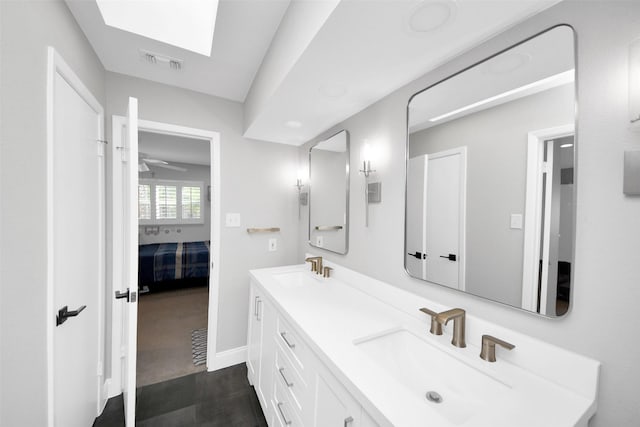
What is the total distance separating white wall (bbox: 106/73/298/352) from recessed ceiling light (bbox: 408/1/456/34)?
1.83 meters

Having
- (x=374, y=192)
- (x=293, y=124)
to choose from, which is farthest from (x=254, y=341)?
(x=293, y=124)

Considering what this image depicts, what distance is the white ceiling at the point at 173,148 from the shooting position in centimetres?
374

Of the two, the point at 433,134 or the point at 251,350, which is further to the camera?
the point at 251,350

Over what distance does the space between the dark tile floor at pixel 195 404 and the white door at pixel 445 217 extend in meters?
1.63

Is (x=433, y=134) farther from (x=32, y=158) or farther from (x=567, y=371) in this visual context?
(x=32, y=158)

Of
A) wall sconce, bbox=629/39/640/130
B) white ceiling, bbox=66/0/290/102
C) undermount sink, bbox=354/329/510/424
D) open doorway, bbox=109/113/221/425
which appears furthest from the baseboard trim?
wall sconce, bbox=629/39/640/130

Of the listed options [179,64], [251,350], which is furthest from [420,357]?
[179,64]

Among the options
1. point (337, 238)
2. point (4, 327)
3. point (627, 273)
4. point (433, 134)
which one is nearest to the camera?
point (627, 273)

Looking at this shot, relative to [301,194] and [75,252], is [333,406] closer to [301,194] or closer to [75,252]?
[75,252]

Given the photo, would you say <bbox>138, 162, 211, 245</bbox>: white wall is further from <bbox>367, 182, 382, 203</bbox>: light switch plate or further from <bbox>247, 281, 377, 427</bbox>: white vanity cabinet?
<bbox>367, 182, 382, 203</bbox>: light switch plate

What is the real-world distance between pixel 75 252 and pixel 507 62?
7.61 ft

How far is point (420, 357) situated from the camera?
3.48 ft

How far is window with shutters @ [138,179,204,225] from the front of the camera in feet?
17.3

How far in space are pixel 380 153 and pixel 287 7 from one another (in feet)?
3.09
